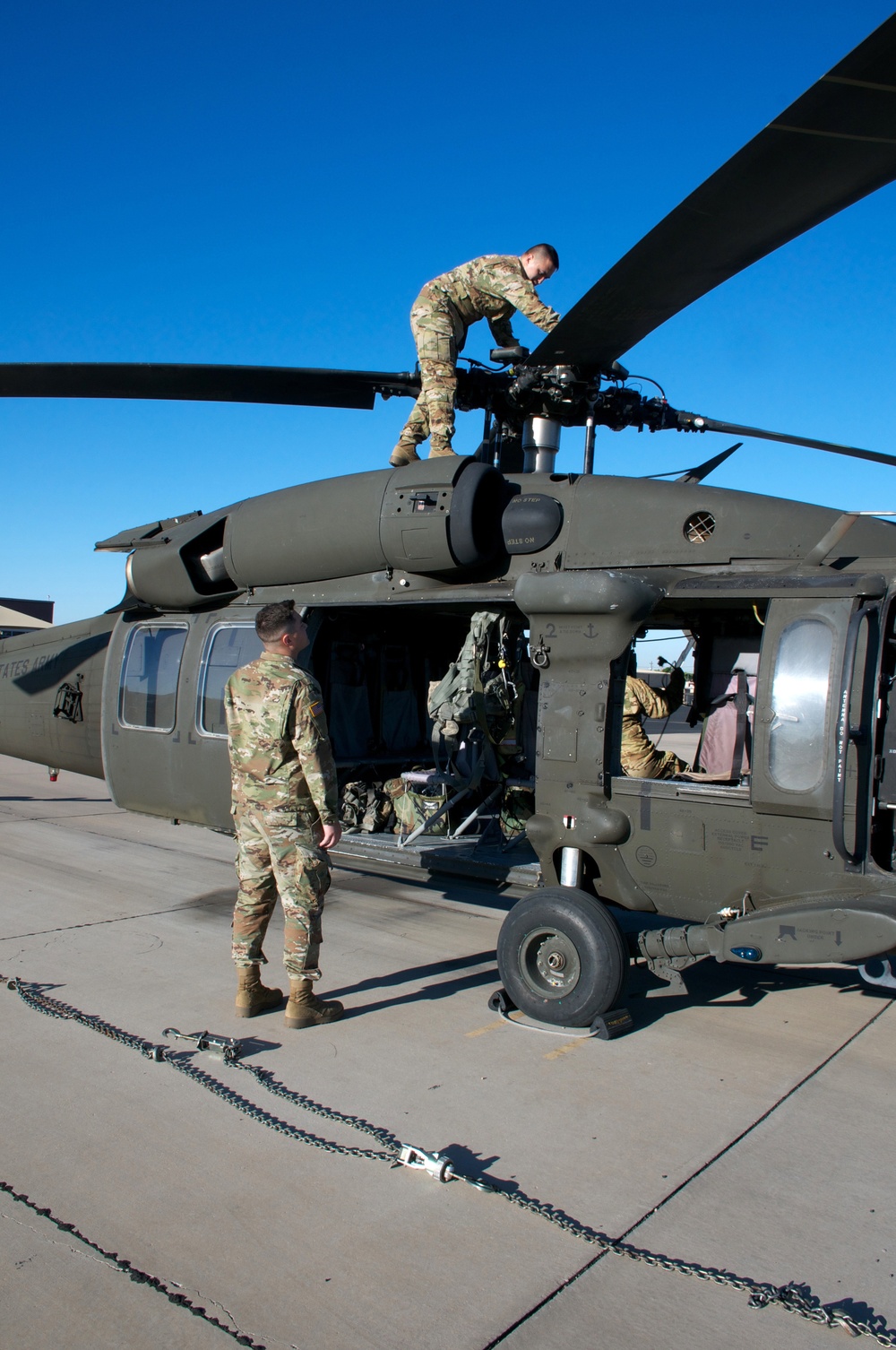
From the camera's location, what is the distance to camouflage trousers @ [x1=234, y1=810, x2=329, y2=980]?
4.21m

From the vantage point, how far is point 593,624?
461 cm

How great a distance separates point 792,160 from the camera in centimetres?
327

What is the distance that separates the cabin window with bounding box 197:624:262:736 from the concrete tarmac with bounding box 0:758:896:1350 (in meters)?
1.97

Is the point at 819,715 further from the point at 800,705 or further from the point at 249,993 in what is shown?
the point at 249,993

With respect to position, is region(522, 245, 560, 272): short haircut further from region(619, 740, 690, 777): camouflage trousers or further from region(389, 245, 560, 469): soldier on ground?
region(619, 740, 690, 777): camouflage trousers

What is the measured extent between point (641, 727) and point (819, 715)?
236 centimetres

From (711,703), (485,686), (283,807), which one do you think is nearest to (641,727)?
(711,703)

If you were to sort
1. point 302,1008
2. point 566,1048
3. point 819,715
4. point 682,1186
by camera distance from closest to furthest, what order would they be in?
point 682,1186, point 819,715, point 566,1048, point 302,1008

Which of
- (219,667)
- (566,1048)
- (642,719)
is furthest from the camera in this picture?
(219,667)

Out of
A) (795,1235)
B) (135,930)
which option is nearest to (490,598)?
(135,930)

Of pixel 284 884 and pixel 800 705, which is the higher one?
pixel 800 705

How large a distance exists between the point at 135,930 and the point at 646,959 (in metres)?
3.22

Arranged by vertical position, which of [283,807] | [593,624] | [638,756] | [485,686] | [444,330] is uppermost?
[444,330]

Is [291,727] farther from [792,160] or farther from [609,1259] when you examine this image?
[792,160]
